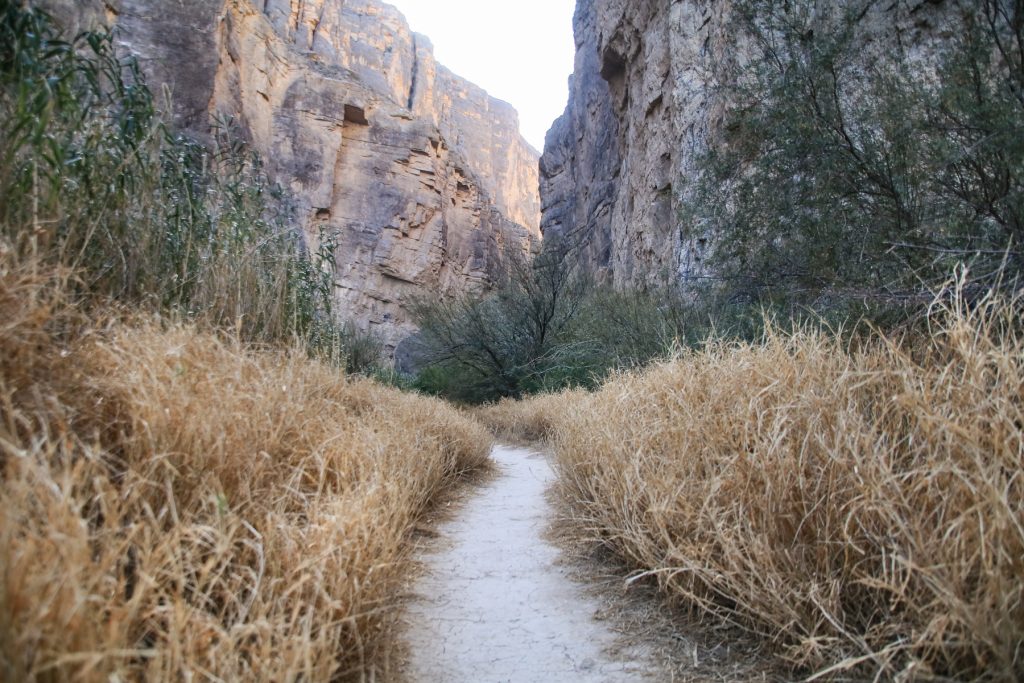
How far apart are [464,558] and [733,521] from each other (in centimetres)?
150

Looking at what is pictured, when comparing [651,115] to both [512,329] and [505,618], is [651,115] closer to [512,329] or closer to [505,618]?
[512,329]

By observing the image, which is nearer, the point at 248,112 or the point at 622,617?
the point at 622,617

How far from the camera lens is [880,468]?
1.75 meters

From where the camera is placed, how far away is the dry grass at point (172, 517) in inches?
41.4

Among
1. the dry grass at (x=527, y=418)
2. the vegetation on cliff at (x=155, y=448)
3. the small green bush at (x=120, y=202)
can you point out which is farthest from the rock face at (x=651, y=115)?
the vegetation on cliff at (x=155, y=448)

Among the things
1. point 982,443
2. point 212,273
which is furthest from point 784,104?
point 212,273

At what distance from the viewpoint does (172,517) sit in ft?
5.13

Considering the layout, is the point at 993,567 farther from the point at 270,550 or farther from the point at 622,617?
the point at 270,550

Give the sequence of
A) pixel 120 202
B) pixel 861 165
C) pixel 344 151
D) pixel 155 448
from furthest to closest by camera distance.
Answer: pixel 344 151 < pixel 861 165 < pixel 120 202 < pixel 155 448

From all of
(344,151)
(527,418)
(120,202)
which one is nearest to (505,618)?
(120,202)

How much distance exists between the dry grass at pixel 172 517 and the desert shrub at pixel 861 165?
360 centimetres

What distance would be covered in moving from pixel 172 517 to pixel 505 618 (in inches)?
50.9

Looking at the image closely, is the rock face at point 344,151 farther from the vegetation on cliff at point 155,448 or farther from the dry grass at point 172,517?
the dry grass at point 172,517

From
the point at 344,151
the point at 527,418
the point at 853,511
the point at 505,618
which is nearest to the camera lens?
the point at 853,511
